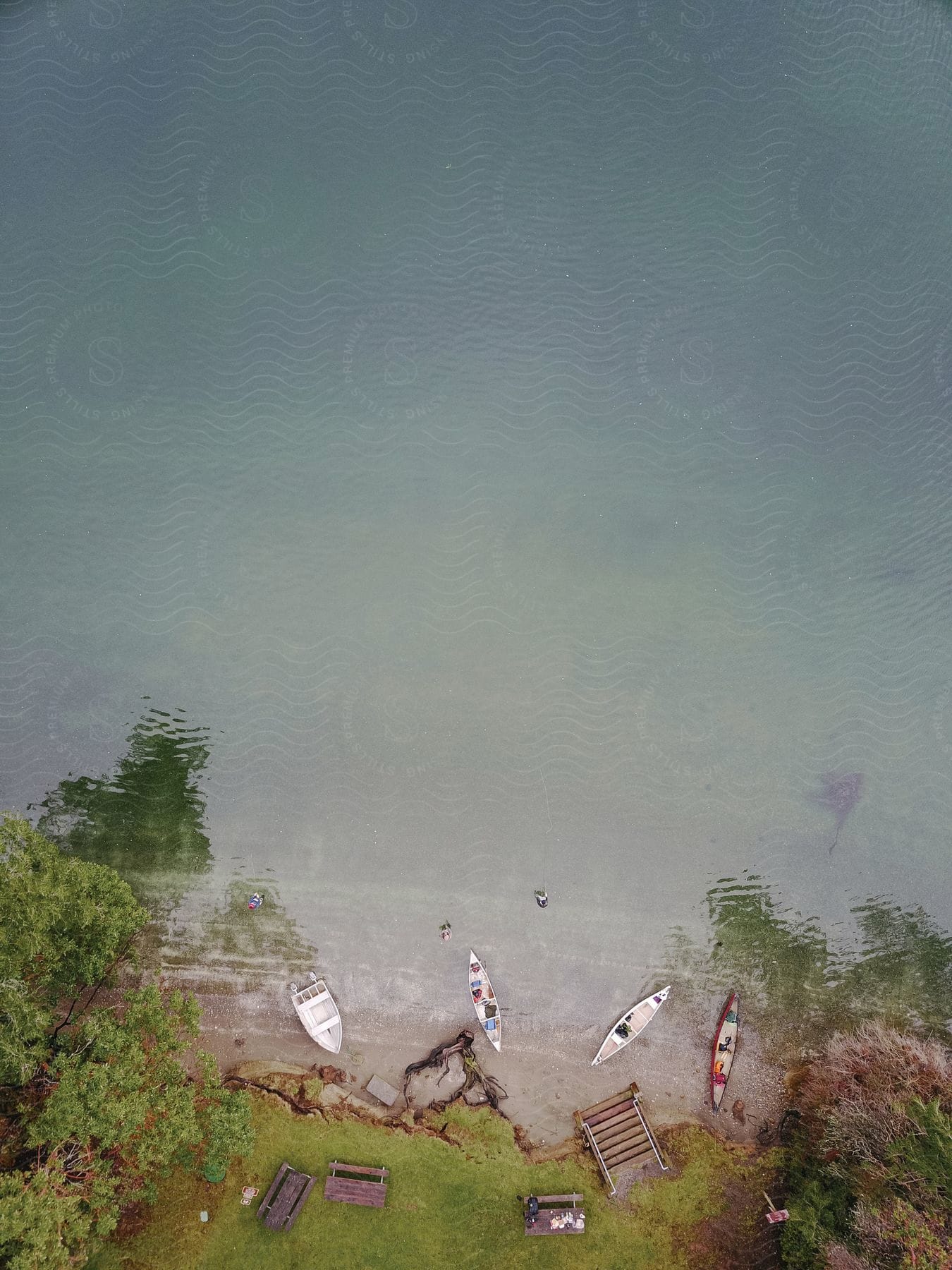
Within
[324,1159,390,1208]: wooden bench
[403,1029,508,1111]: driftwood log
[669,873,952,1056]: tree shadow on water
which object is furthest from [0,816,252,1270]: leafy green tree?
[669,873,952,1056]: tree shadow on water

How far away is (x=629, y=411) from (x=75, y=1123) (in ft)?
47.4

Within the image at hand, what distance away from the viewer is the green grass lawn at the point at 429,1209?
13.0 metres

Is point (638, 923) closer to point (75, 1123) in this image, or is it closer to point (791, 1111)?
point (791, 1111)

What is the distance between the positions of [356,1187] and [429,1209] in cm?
136

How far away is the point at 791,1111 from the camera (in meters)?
13.8

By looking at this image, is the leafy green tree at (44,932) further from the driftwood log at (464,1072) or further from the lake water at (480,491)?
the driftwood log at (464,1072)

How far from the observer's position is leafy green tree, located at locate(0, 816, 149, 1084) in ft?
35.3

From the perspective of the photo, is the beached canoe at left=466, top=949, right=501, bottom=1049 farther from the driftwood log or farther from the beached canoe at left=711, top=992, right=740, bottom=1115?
the beached canoe at left=711, top=992, right=740, bottom=1115

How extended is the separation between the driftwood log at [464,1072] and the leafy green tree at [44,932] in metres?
5.71

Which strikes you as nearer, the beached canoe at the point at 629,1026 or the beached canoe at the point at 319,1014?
Answer: the beached canoe at the point at 319,1014

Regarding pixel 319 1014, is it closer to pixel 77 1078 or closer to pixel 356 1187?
pixel 356 1187

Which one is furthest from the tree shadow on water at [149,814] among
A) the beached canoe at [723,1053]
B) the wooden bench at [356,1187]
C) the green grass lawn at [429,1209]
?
the beached canoe at [723,1053]

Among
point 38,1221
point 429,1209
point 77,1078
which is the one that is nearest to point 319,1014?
point 429,1209

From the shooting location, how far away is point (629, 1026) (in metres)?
13.8
